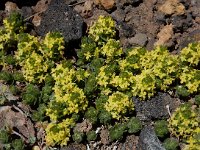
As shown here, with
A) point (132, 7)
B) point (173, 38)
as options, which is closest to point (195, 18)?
point (173, 38)

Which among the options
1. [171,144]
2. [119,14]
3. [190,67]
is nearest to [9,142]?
[171,144]

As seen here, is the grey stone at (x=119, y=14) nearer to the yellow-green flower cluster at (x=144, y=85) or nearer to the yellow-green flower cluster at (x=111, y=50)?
the yellow-green flower cluster at (x=111, y=50)

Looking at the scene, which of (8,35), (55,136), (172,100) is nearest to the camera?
(55,136)

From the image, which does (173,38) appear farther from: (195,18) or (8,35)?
(8,35)

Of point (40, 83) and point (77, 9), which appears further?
point (77, 9)

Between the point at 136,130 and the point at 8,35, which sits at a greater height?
the point at 8,35

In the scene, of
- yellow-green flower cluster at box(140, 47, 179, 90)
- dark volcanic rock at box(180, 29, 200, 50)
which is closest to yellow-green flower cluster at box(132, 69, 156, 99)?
yellow-green flower cluster at box(140, 47, 179, 90)

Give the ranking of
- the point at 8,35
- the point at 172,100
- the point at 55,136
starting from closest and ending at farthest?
1. the point at 55,136
2. the point at 172,100
3. the point at 8,35
